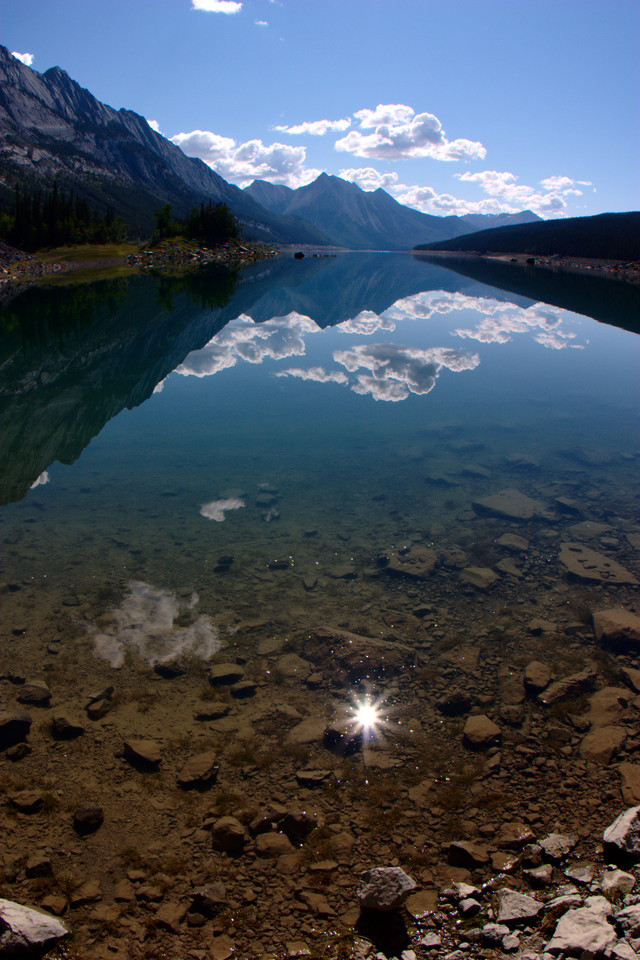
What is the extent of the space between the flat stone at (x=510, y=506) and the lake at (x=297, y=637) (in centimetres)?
12

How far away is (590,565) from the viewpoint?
15094 millimetres

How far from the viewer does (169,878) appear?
22.6ft

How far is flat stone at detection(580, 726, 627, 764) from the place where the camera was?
884 cm

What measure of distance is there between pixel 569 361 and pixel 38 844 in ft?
161

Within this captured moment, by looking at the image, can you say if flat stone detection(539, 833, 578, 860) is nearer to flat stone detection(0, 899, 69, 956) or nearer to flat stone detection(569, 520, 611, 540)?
flat stone detection(0, 899, 69, 956)

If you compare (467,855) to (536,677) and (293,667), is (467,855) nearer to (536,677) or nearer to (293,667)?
(536,677)

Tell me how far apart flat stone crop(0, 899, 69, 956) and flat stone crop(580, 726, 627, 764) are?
26.7ft

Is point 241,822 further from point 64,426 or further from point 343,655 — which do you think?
point 64,426

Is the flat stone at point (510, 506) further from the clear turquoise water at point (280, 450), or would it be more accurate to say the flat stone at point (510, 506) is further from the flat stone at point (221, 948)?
the flat stone at point (221, 948)

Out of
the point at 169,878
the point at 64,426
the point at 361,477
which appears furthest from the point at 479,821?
the point at 64,426

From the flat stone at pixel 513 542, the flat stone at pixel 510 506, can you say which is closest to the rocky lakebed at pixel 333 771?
the flat stone at pixel 513 542

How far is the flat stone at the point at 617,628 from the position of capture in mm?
11703

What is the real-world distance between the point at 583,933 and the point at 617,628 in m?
7.88

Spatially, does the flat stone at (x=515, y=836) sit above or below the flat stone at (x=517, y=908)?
below
